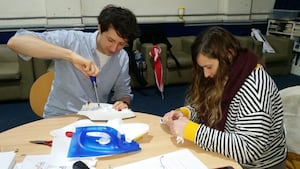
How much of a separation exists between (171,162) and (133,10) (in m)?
3.65

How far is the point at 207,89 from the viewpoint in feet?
4.21

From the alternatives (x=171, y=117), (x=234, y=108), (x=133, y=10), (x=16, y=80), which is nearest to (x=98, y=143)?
(x=171, y=117)

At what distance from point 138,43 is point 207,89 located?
2.81m

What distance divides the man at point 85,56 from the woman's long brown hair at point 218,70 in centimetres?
38

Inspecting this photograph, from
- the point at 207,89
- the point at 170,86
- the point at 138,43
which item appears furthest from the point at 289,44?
the point at 207,89

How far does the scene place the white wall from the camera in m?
3.70

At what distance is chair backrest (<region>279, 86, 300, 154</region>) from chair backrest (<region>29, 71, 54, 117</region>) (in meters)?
1.35

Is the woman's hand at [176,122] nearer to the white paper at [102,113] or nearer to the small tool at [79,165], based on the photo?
the white paper at [102,113]

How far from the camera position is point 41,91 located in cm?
163

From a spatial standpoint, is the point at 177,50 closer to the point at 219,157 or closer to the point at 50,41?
the point at 50,41

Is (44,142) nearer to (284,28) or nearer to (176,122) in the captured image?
(176,122)

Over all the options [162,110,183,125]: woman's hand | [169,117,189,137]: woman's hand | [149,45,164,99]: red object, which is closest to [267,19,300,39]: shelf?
[149,45,164,99]: red object

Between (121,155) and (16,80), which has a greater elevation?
(121,155)

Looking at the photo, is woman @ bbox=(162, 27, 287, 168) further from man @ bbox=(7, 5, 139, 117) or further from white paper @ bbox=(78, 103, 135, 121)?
man @ bbox=(7, 5, 139, 117)
